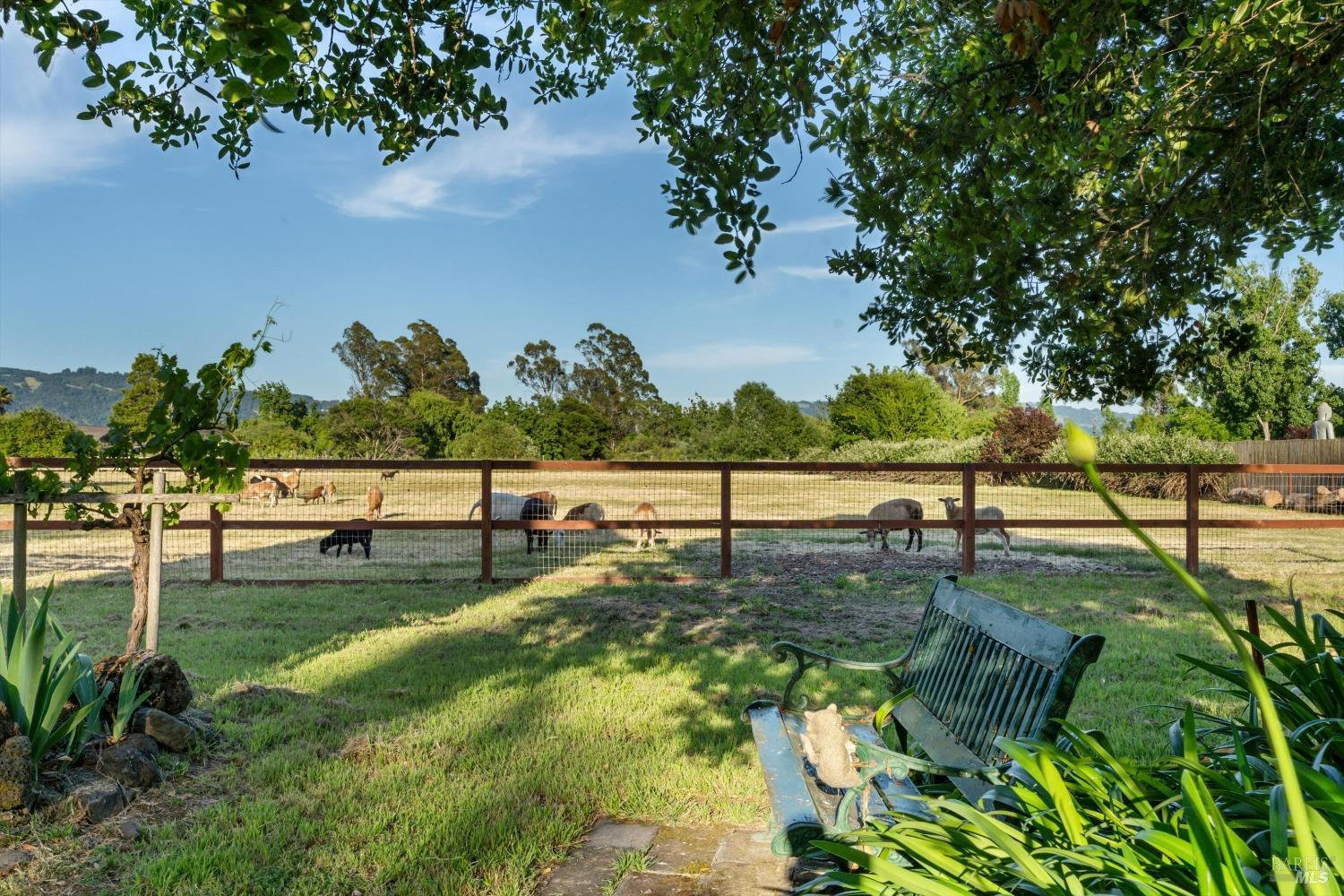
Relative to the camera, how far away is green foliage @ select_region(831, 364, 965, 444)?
3584cm

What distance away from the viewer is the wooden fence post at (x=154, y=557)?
4.13 metres

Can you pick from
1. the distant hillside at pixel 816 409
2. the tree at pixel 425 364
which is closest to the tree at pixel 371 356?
the tree at pixel 425 364

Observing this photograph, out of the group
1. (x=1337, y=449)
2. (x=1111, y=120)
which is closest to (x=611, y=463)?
(x=1111, y=120)

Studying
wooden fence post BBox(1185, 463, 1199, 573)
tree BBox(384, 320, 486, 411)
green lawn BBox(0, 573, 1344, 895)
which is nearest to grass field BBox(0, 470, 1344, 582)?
wooden fence post BBox(1185, 463, 1199, 573)

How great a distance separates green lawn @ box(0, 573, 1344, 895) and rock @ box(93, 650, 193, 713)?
32 cm

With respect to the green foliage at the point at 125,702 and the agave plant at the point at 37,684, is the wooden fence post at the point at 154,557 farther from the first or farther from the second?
the agave plant at the point at 37,684

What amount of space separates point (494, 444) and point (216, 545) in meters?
25.0

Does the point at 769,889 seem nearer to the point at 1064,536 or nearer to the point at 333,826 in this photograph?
the point at 333,826

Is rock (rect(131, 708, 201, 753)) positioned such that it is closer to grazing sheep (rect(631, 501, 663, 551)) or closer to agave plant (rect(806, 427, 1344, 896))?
agave plant (rect(806, 427, 1344, 896))

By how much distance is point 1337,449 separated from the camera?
1986cm

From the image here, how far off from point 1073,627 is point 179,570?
9446 millimetres

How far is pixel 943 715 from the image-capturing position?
315 centimetres

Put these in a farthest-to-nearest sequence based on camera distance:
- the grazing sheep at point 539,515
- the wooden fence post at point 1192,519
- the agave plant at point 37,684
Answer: the grazing sheep at point 539,515, the wooden fence post at point 1192,519, the agave plant at point 37,684

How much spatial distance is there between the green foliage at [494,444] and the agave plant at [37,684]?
29.0 m
